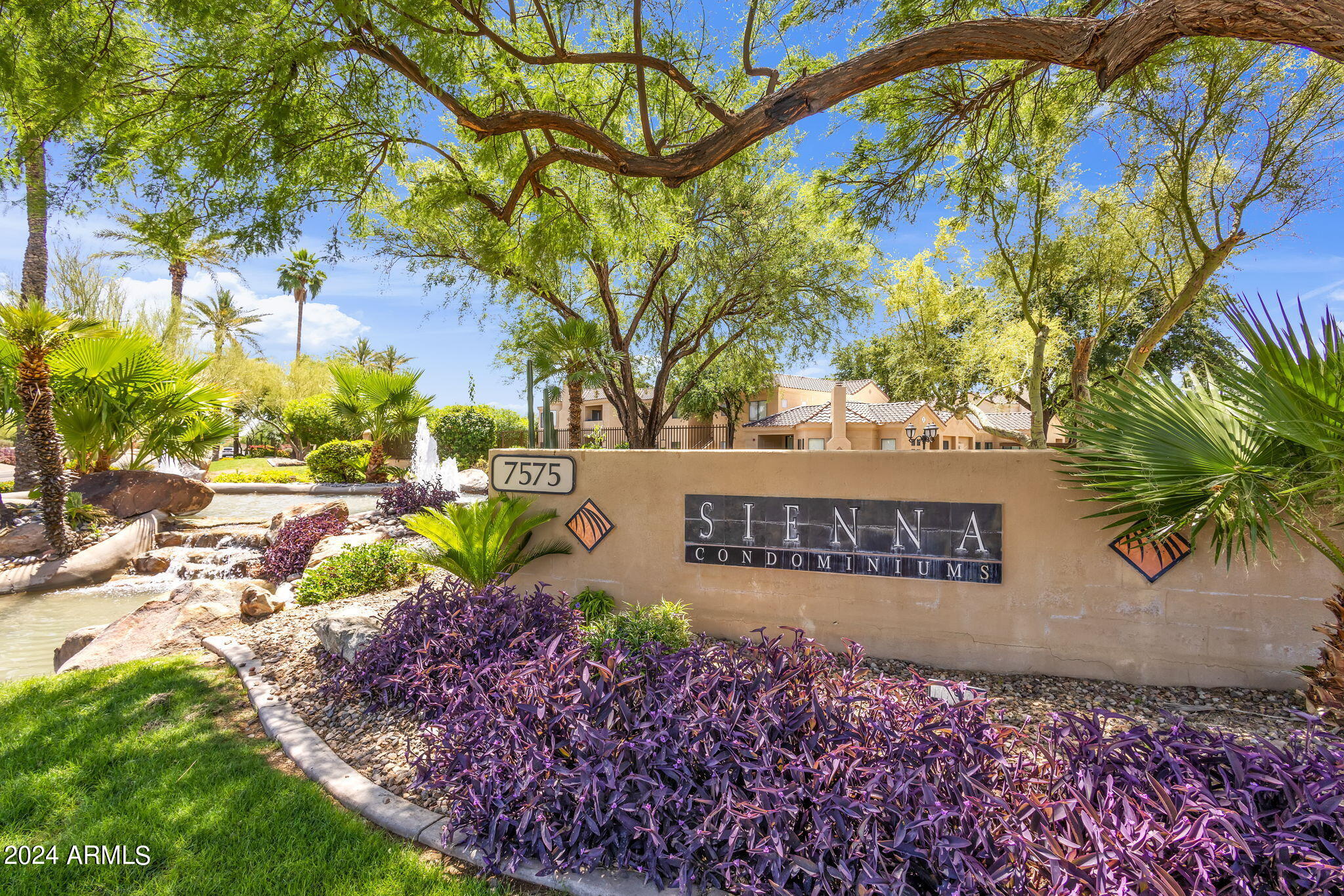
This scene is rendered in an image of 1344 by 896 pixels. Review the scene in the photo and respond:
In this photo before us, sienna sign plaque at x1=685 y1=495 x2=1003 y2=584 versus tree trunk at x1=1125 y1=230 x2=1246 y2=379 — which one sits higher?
tree trunk at x1=1125 y1=230 x2=1246 y2=379

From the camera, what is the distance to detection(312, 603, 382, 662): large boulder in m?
4.41

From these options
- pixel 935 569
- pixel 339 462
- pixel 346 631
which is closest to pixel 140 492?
pixel 339 462

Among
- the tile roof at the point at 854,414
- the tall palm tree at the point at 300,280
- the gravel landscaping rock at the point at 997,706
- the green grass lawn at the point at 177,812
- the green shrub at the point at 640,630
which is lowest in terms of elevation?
the green grass lawn at the point at 177,812

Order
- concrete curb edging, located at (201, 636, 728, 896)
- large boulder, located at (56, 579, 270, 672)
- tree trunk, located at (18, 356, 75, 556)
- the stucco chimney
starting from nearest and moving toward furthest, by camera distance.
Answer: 1. concrete curb edging, located at (201, 636, 728, 896)
2. large boulder, located at (56, 579, 270, 672)
3. tree trunk, located at (18, 356, 75, 556)
4. the stucco chimney

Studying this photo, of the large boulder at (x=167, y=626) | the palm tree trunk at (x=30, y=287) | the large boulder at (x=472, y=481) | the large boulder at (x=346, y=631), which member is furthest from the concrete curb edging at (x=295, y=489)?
the large boulder at (x=346, y=631)

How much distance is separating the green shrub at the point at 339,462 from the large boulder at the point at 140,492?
4.86 metres

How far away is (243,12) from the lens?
4.62 m

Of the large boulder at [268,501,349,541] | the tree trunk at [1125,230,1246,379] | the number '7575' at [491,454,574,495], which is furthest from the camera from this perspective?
the large boulder at [268,501,349,541]

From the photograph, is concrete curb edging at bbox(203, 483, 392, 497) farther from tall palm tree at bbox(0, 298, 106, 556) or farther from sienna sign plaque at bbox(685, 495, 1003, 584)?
sienna sign plaque at bbox(685, 495, 1003, 584)

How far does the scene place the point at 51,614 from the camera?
7496 mm

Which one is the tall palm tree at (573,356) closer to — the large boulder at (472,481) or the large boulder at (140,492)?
the large boulder at (472,481)

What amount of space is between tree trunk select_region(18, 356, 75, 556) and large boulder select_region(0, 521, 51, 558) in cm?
18

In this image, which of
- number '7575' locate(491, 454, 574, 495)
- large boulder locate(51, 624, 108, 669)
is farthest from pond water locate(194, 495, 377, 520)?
number '7575' locate(491, 454, 574, 495)

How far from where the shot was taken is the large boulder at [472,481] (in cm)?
1653
